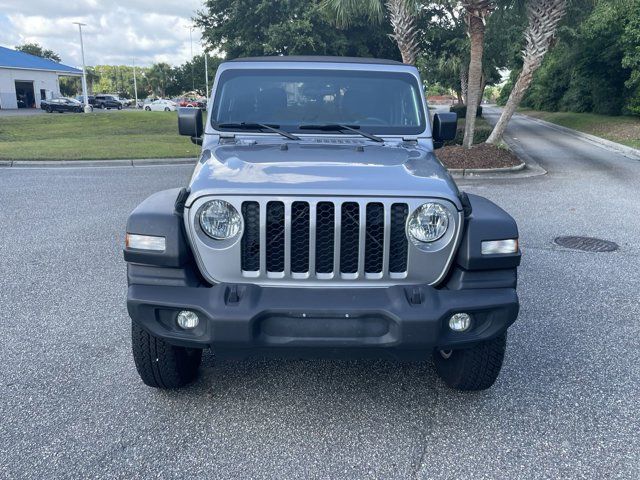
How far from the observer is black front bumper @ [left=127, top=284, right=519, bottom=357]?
2662mm

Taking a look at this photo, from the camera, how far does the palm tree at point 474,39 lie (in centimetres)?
1402

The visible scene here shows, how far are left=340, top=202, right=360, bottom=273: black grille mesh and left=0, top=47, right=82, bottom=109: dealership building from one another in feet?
179

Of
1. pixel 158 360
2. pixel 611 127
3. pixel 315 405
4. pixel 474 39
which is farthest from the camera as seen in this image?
pixel 611 127

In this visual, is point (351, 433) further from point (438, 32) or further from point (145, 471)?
point (438, 32)

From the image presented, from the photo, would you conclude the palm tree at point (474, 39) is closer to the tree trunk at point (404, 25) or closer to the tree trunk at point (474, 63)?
the tree trunk at point (474, 63)

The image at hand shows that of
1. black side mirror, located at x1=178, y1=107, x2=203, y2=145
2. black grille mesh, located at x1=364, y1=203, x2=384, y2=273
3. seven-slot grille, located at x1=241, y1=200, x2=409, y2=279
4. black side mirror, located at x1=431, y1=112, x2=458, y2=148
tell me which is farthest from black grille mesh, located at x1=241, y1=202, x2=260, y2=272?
black side mirror, located at x1=431, y1=112, x2=458, y2=148

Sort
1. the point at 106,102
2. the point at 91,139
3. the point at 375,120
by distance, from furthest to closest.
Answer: the point at 106,102, the point at 91,139, the point at 375,120

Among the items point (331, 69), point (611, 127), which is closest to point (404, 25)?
point (331, 69)

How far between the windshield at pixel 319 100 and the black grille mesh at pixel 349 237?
1351 mm

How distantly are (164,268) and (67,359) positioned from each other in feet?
4.94

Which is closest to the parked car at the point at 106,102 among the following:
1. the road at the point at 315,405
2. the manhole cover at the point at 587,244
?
the road at the point at 315,405

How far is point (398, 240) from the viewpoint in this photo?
2.90 meters

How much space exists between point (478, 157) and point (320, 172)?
1145cm

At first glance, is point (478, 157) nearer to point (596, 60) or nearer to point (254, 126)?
point (254, 126)
